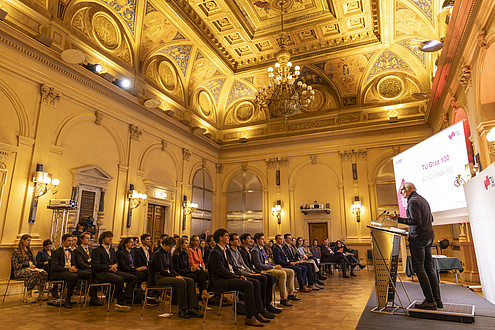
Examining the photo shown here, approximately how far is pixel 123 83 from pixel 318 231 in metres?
9.31

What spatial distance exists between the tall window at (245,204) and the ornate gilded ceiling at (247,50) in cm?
205

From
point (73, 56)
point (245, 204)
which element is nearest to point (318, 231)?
point (245, 204)

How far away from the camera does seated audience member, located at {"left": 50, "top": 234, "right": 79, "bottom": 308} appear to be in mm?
5230

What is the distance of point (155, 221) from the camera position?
11.3 m

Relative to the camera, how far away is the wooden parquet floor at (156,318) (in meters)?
4.05

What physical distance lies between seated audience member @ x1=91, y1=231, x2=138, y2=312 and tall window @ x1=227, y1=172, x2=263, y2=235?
30.9 feet

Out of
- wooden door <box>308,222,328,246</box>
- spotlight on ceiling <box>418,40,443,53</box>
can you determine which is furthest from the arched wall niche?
spotlight on ceiling <box>418,40,443,53</box>

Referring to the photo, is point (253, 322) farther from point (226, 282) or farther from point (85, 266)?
point (85, 266)

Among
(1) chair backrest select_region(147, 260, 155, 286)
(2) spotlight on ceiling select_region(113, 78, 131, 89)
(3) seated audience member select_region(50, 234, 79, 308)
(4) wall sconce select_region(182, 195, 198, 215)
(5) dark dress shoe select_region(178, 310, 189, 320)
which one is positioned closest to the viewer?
(5) dark dress shoe select_region(178, 310, 189, 320)

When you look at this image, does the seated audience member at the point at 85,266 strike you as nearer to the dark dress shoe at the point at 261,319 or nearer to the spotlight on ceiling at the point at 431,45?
the dark dress shoe at the point at 261,319

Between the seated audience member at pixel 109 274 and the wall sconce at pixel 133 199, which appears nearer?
the seated audience member at pixel 109 274

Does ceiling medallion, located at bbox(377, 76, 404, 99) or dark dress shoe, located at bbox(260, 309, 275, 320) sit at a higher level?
ceiling medallion, located at bbox(377, 76, 404, 99)

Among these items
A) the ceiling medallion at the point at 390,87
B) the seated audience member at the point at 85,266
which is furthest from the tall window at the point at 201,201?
the ceiling medallion at the point at 390,87

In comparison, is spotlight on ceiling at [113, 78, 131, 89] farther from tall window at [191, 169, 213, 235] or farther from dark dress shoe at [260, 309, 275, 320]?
dark dress shoe at [260, 309, 275, 320]
